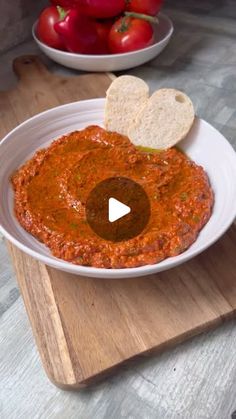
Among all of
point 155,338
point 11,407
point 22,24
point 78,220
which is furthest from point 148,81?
point 11,407

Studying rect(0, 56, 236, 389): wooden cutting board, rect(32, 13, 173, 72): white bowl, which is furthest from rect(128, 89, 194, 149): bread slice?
rect(32, 13, 173, 72): white bowl

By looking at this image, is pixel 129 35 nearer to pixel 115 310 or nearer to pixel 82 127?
pixel 82 127

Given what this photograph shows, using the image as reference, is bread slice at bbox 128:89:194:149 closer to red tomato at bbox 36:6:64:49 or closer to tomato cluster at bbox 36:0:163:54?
tomato cluster at bbox 36:0:163:54

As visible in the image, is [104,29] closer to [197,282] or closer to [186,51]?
[186,51]

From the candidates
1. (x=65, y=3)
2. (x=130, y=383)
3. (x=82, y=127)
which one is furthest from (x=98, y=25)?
(x=130, y=383)

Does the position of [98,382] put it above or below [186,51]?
above

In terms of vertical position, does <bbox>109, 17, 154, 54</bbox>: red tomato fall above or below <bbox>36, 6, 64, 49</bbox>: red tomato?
below
